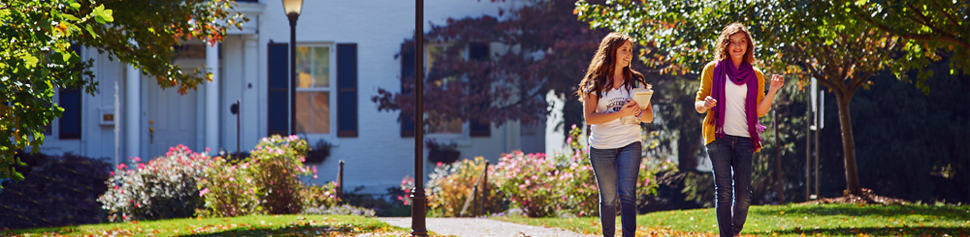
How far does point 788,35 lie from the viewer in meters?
9.15

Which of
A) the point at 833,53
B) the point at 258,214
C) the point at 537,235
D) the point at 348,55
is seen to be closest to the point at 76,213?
the point at 258,214

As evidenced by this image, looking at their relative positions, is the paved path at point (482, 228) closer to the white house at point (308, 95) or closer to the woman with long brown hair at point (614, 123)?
the woman with long brown hair at point (614, 123)

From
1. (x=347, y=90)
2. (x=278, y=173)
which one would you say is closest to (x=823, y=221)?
(x=278, y=173)

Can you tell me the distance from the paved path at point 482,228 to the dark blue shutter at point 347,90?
8.66 meters

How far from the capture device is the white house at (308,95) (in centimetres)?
1923

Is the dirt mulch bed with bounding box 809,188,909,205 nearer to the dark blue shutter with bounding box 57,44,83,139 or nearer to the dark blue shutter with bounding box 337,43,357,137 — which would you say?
the dark blue shutter with bounding box 337,43,357,137

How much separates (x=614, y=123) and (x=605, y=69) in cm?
34

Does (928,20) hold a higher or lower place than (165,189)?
higher

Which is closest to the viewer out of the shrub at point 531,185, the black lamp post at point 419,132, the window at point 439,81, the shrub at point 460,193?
the black lamp post at point 419,132

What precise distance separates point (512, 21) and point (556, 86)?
1.69m

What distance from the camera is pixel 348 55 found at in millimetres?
19438

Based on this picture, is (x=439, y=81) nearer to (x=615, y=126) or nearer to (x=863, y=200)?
(x=863, y=200)

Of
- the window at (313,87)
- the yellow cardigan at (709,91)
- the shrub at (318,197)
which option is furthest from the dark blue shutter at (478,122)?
the yellow cardigan at (709,91)

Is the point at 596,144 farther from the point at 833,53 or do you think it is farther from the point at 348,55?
the point at 348,55
